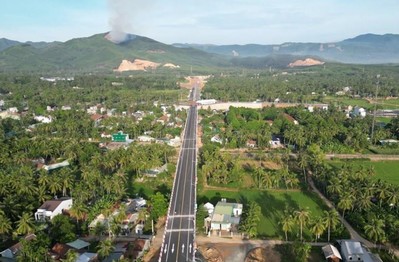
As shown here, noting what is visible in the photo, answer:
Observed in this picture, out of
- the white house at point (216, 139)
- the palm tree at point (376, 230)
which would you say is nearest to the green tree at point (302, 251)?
the palm tree at point (376, 230)

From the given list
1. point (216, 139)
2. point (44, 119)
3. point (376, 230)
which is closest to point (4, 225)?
point (376, 230)

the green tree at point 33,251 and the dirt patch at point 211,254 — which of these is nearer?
the green tree at point 33,251

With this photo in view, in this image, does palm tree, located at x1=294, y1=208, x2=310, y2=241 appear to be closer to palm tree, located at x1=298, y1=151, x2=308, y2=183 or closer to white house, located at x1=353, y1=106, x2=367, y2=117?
palm tree, located at x1=298, y1=151, x2=308, y2=183

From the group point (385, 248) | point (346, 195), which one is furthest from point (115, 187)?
point (385, 248)

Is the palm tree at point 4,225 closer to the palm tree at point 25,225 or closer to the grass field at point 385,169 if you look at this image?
the palm tree at point 25,225

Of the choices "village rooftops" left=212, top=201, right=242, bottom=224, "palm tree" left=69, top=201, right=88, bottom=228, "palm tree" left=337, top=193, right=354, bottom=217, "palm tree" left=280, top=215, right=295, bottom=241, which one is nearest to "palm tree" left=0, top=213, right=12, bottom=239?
"palm tree" left=69, top=201, right=88, bottom=228
